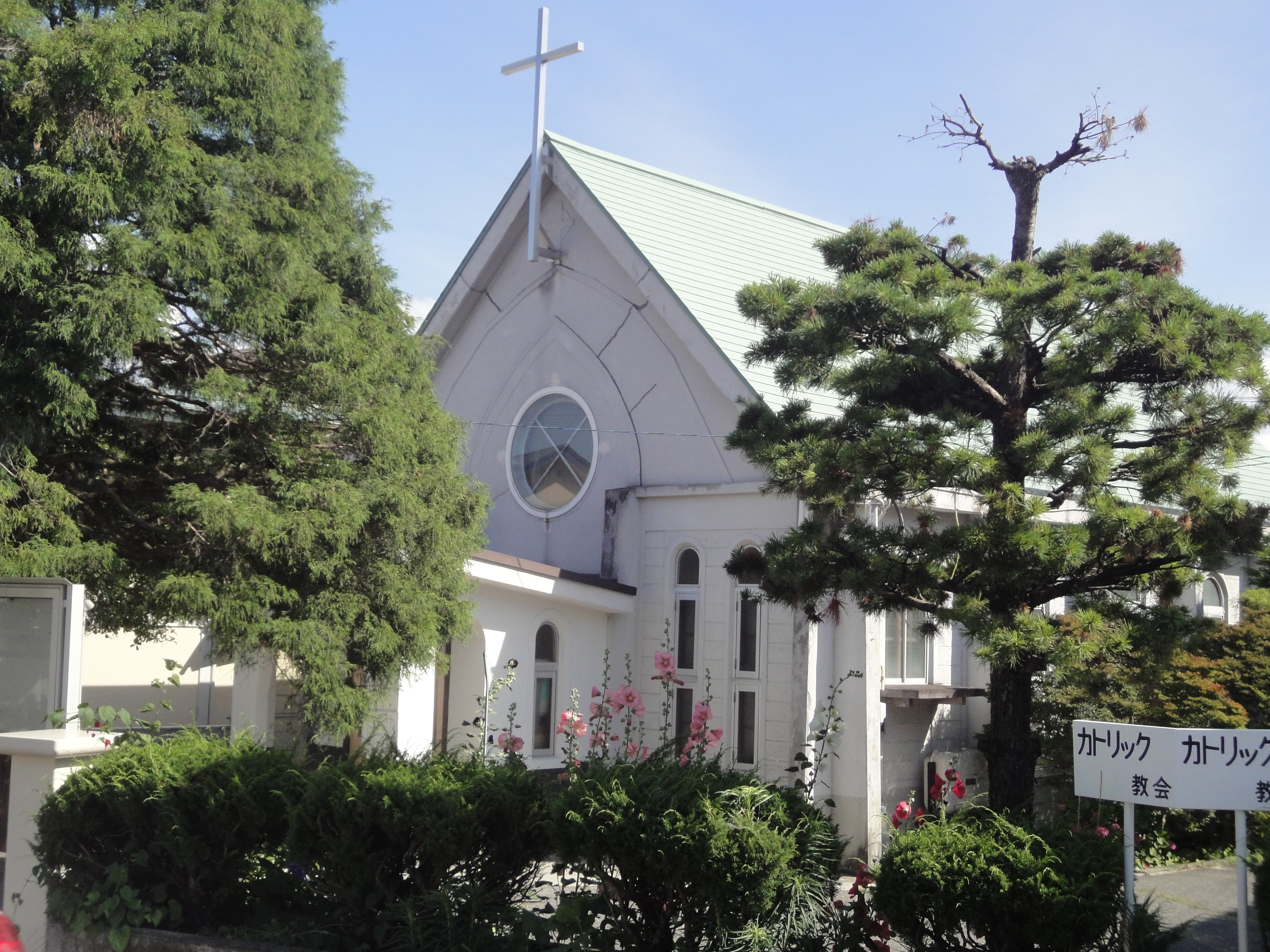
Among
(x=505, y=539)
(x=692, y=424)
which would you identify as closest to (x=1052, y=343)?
(x=692, y=424)

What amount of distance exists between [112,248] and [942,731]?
9.88 meters

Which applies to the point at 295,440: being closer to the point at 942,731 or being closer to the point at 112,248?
the point at 112,248

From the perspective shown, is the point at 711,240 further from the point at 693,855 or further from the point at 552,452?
the point at 693,855

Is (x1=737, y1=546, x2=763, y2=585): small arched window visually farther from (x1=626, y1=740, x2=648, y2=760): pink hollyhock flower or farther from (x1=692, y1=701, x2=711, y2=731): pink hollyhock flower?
(x1=626, y1=740, x2=648, y2=760): pink hollyhock flower

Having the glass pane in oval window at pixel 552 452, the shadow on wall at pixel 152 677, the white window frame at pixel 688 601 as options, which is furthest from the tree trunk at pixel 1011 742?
the shadow on wall at pixel 152 677

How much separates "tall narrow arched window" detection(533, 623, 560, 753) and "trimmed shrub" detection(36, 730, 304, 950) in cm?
545

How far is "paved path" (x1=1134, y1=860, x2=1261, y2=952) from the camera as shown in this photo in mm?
8883

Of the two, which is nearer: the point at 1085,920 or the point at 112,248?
the point at 1085,920

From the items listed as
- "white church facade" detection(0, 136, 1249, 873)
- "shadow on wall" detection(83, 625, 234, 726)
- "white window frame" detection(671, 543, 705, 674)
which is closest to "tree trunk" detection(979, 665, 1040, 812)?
"white church facade" detection(0, 136, 1249, 873)

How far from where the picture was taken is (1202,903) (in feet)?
34.2

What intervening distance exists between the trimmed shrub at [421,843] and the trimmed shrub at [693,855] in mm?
469

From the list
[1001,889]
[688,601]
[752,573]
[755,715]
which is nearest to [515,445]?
[688,601]

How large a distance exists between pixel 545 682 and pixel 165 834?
624 centimetres

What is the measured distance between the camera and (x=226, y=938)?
22.4ft
